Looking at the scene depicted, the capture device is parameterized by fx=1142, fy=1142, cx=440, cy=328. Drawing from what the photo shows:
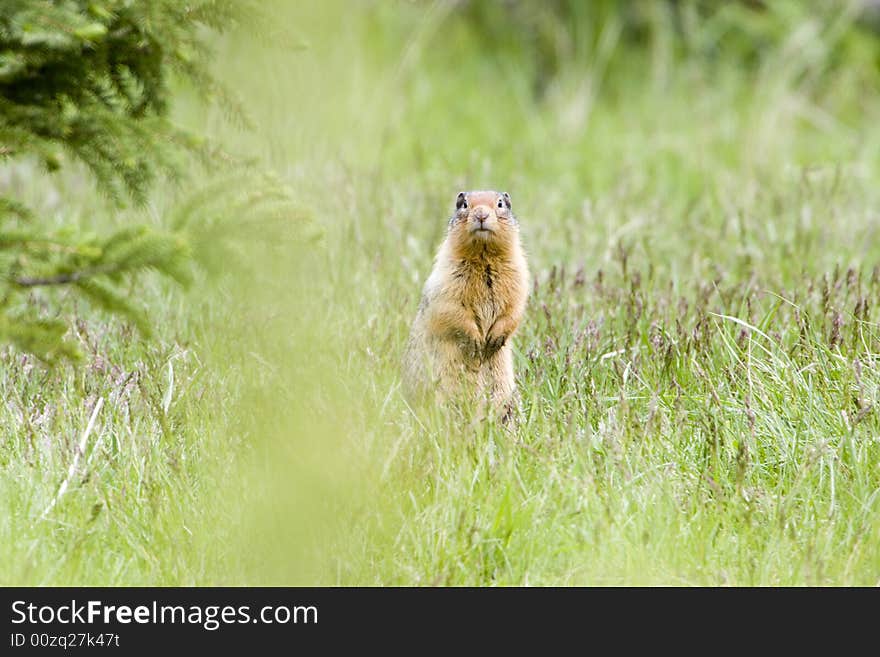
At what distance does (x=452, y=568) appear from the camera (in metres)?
3.08

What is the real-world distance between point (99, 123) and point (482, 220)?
142 cm

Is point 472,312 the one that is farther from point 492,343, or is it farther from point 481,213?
point 481,213

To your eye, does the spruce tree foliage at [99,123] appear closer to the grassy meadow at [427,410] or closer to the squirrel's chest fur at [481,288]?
the grassy meadow at [427,410]

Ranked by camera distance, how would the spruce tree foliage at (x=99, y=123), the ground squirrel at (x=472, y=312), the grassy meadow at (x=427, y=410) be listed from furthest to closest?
the ground squirrel at (x=472, y=312) < the spruce tree foliage at (x=99, y=123) < the grassy meadow at (x=427, y=410)

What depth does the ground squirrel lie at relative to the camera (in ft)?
13.7

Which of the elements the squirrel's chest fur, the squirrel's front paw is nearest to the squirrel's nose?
the squirrel's chest fur

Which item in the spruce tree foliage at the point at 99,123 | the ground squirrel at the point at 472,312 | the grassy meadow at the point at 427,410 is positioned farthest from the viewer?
the ground squirrel at the point at 472,312

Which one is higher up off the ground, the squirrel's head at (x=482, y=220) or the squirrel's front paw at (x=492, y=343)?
the squirrel's head at (x=482, y=220)

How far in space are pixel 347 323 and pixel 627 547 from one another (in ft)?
6.33

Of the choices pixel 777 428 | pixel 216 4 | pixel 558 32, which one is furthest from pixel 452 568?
pixel 558 32

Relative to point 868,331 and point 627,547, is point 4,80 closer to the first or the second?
point 627,547

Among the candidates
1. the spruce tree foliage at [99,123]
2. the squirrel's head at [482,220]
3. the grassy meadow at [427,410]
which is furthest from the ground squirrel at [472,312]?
the spruce tree foliage at [99,123]

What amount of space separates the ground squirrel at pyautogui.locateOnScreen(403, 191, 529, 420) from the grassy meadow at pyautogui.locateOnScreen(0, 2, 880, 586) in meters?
0.14

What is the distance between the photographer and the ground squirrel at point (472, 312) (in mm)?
4172
